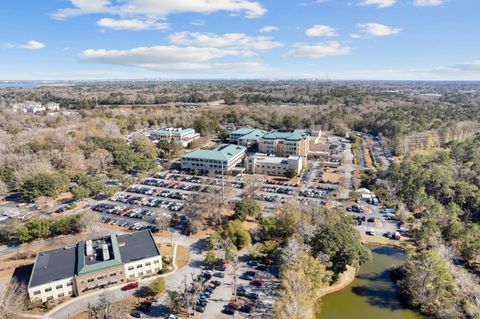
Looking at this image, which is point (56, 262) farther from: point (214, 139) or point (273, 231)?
point (214, 139)

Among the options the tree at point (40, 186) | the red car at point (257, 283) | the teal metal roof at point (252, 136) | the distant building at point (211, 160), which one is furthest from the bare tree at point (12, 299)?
the teal metal roof at point (252, 136)

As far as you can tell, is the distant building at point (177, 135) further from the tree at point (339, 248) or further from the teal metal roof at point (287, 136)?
the tree at point (339, 248)

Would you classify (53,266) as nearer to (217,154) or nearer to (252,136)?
(217,154)

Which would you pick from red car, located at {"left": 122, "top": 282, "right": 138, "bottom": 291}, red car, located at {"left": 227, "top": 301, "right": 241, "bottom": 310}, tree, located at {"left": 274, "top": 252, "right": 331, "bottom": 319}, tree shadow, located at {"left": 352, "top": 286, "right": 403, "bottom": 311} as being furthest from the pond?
red car, located at {"left": 122, "top": 282, "right": 138, "bottom": 291}

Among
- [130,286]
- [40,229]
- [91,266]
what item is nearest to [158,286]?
[130,286]

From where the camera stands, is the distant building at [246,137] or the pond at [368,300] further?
the distant building at [246,137]

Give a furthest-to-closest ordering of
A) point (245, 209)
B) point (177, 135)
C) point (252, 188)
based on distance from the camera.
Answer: point (177, 135) < point (252, 188) < point (245, 209)
